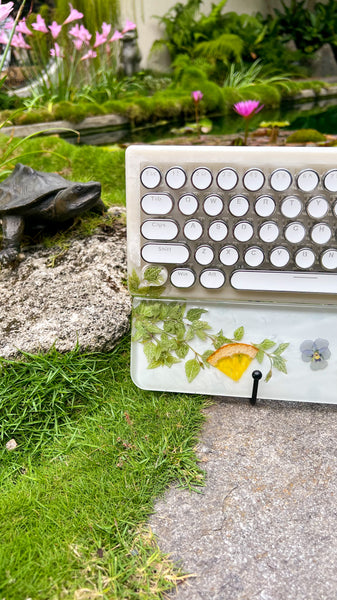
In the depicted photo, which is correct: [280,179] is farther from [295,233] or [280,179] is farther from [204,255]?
[204,255]

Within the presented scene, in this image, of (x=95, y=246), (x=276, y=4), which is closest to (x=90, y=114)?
(x=95, y=246)

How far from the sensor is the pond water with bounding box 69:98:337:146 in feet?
11.6

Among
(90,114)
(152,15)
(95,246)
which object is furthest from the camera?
(152,15)

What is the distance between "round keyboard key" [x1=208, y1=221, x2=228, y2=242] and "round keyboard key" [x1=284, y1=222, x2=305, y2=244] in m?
0.13

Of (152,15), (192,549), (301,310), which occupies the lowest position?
(192,549)

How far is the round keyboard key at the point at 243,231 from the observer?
959mm

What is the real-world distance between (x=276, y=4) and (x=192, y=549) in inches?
383

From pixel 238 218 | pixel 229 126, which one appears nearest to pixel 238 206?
pixel 238 218

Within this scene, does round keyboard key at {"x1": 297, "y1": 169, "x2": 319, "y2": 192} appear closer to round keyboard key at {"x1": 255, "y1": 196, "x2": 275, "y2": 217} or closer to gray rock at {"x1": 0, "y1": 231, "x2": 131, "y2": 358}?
round keyboard key at {"x1": 255, "y1": 196, "x2": 275, "y2": 217}

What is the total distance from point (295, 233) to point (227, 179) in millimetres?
179

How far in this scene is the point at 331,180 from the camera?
0.92m

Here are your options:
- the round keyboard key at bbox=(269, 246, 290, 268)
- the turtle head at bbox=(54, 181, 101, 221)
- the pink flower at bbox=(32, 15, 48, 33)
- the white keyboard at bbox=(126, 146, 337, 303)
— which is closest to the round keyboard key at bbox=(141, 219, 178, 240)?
the white keyboard at bbox=(126, 146, 337, 303)

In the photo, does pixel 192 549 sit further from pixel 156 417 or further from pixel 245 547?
pixel 156 417

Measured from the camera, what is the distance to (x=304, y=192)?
934mm
